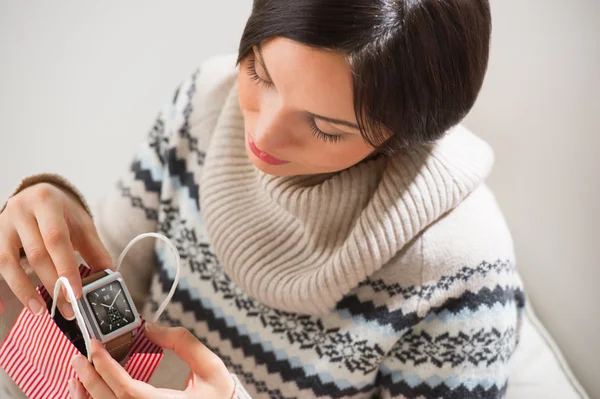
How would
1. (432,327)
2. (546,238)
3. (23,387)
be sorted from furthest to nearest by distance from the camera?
1. (546,238)
2. (432,327)
3. (23,387)

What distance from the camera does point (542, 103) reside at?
1006 millimetres

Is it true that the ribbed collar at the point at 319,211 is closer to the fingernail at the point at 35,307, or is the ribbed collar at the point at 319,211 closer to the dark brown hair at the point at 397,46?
the dark brown hair at the point at 397,46

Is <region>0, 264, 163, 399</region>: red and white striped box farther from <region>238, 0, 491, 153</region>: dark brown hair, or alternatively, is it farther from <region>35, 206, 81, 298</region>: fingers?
<region>238, 0, 491, 153</region>: dark brown hair

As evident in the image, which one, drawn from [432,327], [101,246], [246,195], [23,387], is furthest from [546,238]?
[23,387]

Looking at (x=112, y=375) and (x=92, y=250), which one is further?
(x=92, y=250)

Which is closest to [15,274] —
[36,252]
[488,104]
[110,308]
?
[36,252]

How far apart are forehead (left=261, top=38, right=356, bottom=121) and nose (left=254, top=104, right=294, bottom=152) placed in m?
0.02

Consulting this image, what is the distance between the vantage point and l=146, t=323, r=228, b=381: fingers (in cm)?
70

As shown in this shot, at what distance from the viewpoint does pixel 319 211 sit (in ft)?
2.71

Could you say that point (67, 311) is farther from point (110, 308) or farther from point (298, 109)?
point (298, 109)

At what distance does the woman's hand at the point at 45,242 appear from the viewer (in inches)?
27.5

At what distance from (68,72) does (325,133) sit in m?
0.75

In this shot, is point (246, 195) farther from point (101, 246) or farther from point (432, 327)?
point (432, 327)

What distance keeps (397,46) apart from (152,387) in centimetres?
44
